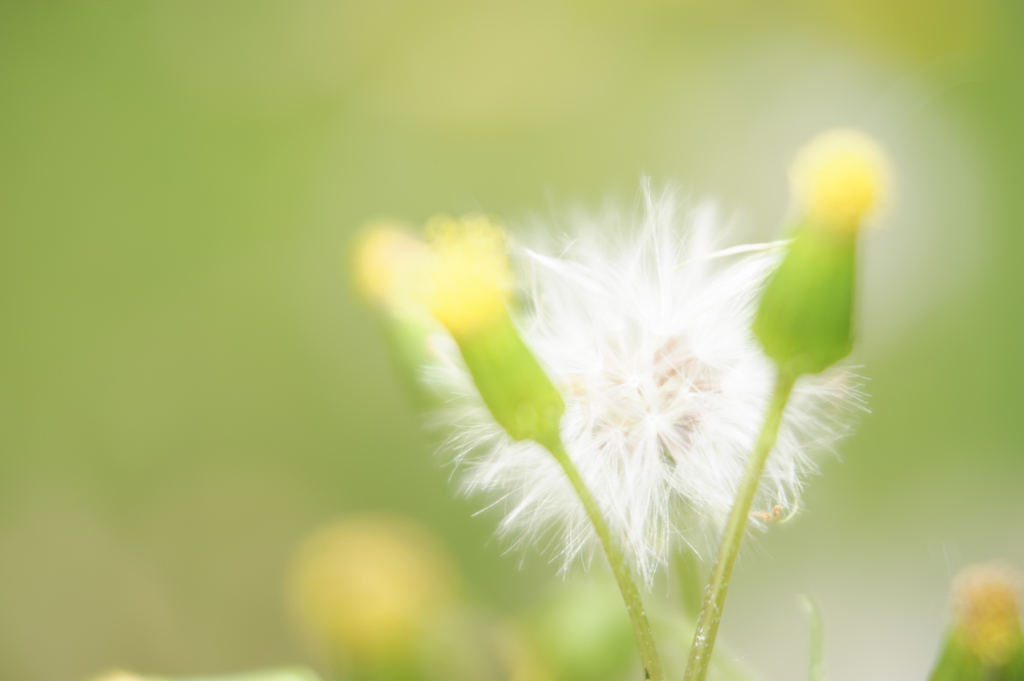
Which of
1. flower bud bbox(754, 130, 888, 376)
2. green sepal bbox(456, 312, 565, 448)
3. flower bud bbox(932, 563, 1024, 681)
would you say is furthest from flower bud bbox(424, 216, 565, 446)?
flower bud bbox(932, 563, 1024, 681)

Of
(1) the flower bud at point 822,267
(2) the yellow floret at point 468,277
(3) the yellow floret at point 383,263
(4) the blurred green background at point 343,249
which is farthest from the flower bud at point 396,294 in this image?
(4) the blurred green background at point 343,249

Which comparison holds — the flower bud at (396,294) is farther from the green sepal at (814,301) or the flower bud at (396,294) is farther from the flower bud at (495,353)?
the green sepal at (814,301)

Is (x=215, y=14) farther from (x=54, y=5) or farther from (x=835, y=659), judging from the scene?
(x=835, y=659)

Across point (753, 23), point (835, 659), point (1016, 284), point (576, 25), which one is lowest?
point (835, 659)

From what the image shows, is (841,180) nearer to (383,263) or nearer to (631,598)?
(631,598)

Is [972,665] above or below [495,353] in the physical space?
below

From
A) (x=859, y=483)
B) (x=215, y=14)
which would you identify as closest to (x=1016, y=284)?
(x=859, y=483)

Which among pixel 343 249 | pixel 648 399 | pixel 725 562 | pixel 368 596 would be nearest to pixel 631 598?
pixel 725 562
